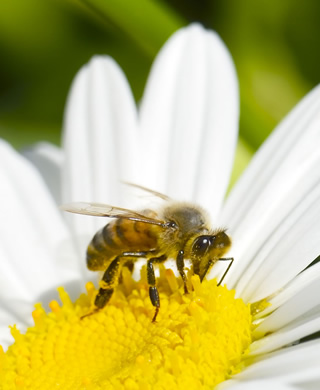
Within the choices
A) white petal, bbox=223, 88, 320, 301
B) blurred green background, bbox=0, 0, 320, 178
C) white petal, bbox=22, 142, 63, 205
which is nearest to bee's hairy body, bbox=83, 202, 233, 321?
white petal, bbox=223, 88, 320, 301

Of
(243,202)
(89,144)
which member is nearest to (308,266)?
(243,202)

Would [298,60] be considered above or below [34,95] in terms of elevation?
below

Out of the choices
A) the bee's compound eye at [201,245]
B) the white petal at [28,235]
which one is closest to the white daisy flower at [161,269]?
the white petal at [28,235]

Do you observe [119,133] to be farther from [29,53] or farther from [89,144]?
[29,53]

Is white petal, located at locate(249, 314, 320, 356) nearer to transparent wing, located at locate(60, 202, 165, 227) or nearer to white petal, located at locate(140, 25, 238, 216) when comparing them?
transparent wing, located at locate(60, 202, 165, 227)

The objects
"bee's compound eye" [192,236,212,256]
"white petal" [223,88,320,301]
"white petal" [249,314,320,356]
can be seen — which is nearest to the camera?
"white petal" [249,314,320,356]

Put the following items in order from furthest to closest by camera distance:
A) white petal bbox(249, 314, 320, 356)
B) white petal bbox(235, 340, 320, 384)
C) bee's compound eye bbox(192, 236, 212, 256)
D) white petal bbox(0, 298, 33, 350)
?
white petal bbox(0, 298, 33, 350) → bee's compound eye bbox(192, 236, 212, 256) → white petal bbox(249, 314, 320, 356) → white petal bbox(235, 340, 320, 384)

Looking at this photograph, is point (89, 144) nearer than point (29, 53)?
Yes
